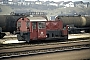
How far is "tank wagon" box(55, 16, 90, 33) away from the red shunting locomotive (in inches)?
397

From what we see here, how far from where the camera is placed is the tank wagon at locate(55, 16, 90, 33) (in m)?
34.2

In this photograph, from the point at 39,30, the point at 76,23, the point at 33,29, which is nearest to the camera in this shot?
the point at 33,29

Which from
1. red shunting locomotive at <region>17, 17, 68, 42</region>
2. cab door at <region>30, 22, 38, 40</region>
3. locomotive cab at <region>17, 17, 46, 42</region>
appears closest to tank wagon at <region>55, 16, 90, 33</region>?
red shunting locomotive at <region>17, 17, 68, 42</region>

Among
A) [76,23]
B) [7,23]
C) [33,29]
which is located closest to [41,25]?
[33,29]

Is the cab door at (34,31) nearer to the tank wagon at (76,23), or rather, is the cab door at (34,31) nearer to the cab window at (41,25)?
the cab window at (41,25)

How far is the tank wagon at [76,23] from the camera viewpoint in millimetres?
34219

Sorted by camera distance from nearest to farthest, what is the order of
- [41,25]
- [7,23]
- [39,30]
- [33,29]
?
[33,29] → [39,30] → [41,25] → [7,23]

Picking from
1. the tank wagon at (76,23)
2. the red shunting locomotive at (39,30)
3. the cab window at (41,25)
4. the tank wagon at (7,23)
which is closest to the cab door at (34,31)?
the red shunting locomotive at (39,30)

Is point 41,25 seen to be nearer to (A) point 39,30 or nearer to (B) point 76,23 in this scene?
(A) point 39,30

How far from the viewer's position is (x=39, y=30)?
72.3 ft

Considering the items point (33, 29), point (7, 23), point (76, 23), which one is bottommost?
point (76, 23)

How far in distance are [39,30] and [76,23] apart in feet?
48.4

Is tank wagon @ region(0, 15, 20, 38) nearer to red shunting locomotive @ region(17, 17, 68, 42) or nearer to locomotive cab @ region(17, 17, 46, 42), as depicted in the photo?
red shunting locomotive @ region(17, 17, 68, 42)

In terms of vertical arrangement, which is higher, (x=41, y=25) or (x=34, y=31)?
(x=41, y=25)
